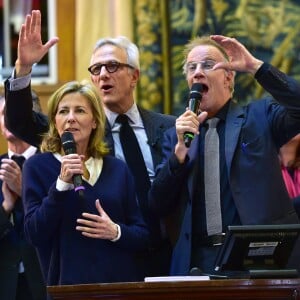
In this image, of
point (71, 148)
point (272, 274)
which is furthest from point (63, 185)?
point (272, 274)

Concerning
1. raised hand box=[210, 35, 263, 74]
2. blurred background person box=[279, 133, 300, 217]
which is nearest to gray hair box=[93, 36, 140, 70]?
raised hand box=[210, 35, 263, 74]

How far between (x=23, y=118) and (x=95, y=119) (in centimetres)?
40

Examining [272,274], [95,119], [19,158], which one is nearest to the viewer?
[272,274]

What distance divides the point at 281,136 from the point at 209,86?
1.21 feet

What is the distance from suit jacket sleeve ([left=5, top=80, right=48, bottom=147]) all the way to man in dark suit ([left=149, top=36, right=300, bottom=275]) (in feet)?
2.20

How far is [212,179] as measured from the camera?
13.9 ft

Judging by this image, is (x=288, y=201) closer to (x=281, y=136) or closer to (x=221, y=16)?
(x=281, y=136)

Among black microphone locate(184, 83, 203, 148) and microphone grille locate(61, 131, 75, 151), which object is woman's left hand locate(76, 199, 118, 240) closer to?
microphone grille locate(61, 131, 75, 151)

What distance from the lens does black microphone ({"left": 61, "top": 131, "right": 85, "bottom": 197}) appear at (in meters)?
3.93

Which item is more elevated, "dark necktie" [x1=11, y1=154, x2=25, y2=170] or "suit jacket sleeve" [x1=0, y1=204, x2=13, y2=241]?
"dark necktie" [x1=11, y1=154, x2=25, y2=170]

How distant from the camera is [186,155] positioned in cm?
419

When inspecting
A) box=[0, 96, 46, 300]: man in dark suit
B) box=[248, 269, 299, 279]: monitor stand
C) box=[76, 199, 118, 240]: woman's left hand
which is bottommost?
box=[0, 96, 46, 300]: man in dark suit

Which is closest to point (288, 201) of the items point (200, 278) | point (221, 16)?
point (200, 278)

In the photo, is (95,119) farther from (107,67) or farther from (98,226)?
(98,226)
